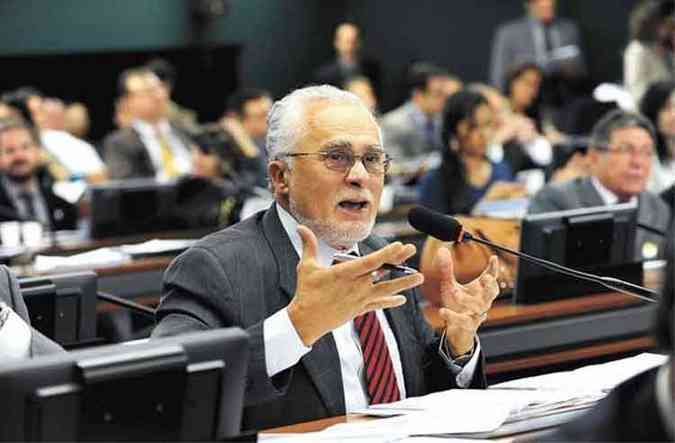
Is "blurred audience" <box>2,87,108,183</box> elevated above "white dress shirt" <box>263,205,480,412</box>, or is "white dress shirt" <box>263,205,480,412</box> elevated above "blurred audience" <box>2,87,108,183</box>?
"white dress shirt" <box>263,205,480,412</box>

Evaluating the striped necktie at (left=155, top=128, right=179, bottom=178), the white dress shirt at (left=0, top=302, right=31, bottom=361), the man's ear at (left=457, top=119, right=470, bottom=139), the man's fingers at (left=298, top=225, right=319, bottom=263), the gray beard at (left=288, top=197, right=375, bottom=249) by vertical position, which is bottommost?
the striped necktie at (left=155, top=128, right=179, bottom=178)

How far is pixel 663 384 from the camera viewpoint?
1616 millimetres

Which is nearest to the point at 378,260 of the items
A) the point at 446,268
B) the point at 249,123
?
the point at 446,268

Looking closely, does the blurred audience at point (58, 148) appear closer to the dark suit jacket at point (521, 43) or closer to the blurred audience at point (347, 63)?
the blurred audience at point (347, 63)

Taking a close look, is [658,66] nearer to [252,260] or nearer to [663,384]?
[252,260]

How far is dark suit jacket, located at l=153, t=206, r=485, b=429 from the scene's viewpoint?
2.80 m

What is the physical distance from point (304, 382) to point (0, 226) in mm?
3565

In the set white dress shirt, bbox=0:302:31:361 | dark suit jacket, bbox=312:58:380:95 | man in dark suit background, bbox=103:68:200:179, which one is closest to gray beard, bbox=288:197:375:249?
white dress shirt, bbox=0:302:31:361

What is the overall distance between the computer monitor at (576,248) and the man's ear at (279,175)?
4.61ft

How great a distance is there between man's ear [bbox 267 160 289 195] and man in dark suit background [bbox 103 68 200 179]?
5679 millimetres

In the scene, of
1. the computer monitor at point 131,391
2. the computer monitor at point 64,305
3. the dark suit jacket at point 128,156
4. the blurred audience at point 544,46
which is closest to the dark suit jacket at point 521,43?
the blurred audience at point 544,46

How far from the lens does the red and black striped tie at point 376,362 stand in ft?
9.71

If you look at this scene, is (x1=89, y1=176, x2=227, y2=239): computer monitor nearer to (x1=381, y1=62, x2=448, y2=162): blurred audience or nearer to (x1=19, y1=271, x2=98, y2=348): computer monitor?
(x1=19, y1=271, x2=98, y2=348): computer monitor

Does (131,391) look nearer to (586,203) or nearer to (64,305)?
(64,305)
